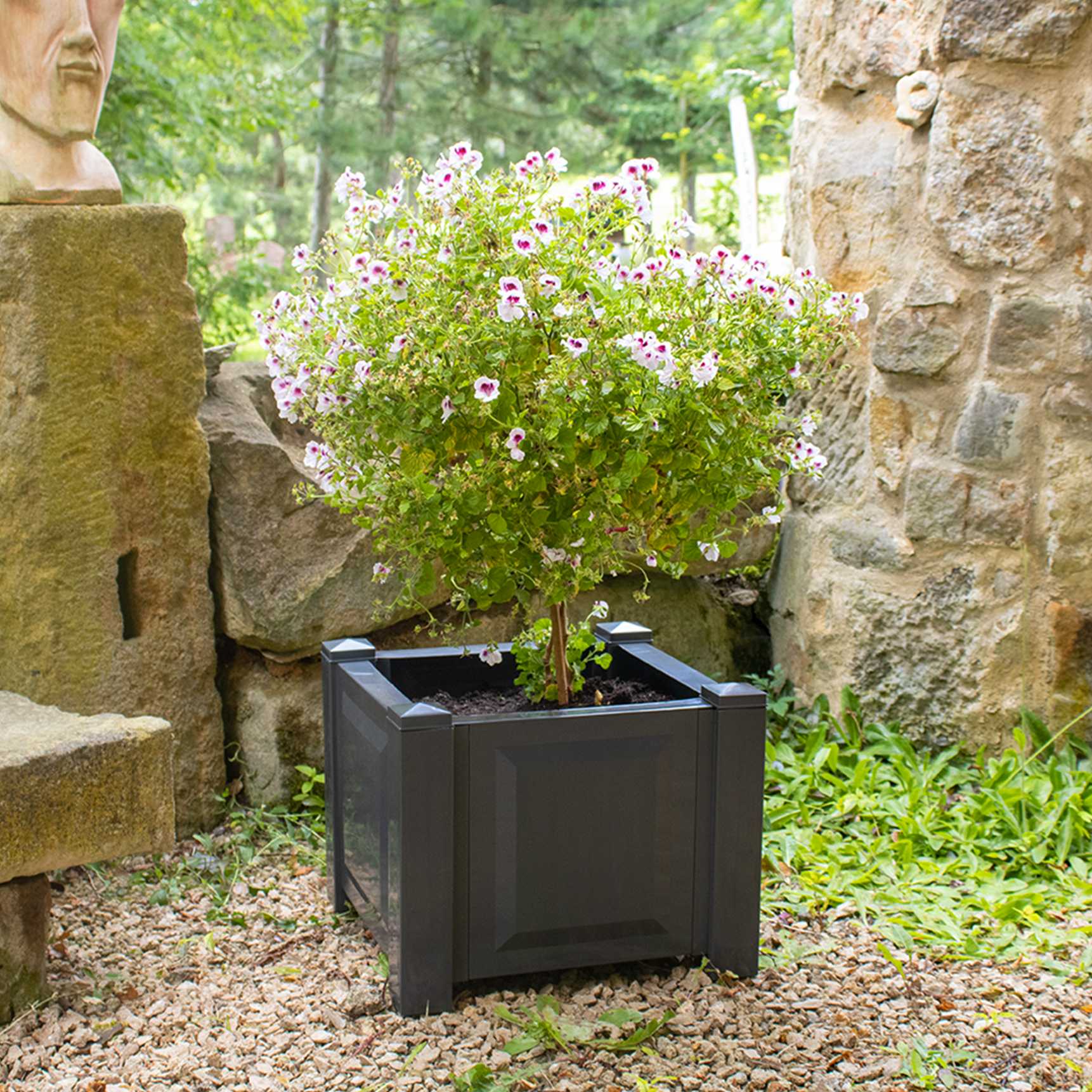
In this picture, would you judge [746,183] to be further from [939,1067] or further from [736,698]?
[939,1067]

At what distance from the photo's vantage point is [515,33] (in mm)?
10031

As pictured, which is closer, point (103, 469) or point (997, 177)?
point (103, 469)

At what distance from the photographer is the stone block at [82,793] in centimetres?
186

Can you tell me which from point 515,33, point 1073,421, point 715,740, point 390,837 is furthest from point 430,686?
point 515,33

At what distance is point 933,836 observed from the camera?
271cm

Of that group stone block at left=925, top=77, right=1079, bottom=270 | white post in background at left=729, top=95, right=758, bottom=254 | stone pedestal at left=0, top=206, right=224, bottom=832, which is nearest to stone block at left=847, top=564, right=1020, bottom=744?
stone block at left=925, top=77, right=1079, bottom=270

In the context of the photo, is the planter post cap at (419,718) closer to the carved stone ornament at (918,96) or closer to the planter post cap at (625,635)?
the planter post cap at (625,635)

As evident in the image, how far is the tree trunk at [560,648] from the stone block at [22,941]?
0.89m

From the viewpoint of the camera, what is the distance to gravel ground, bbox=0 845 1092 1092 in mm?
1876

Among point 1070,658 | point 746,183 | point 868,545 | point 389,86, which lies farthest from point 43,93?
point 389,86

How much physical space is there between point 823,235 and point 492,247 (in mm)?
1510

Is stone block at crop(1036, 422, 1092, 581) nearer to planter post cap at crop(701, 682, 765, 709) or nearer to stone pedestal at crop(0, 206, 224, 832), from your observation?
planter post cap at crop(701, 682, 765, 709)

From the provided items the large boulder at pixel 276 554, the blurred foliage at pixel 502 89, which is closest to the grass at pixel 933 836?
the large boulder at pixel 276 554

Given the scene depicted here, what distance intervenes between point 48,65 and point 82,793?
1.44 meters
